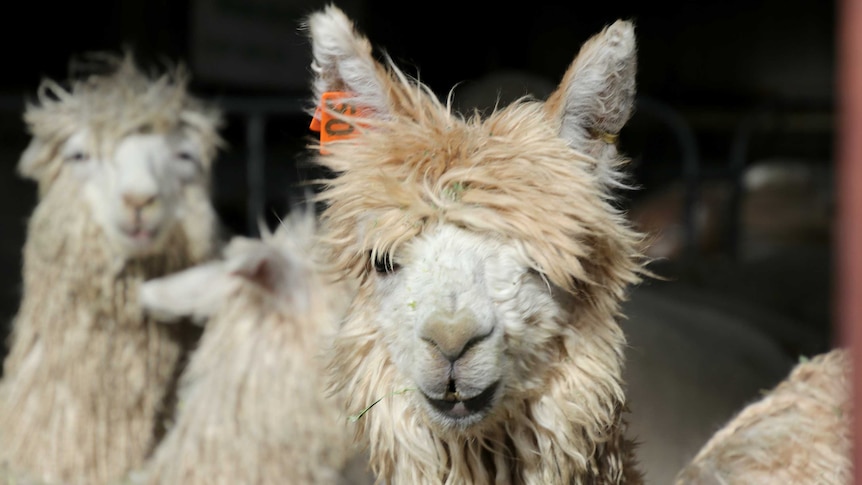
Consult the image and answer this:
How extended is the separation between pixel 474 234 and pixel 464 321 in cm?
19

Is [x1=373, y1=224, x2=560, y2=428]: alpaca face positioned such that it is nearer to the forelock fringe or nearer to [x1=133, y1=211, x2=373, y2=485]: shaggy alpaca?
[x1=133, y1=211, x2=373, y2=485]: shaggy alpaca

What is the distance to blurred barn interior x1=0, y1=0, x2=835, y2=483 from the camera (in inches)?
167

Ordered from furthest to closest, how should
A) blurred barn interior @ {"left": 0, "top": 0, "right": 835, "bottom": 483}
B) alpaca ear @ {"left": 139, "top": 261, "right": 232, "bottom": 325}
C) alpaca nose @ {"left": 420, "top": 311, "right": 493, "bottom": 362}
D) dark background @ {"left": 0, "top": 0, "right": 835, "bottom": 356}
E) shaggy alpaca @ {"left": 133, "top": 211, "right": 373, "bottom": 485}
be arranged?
dark background @ {"left": 0, "top": 0, "right": 835, "bottom": 356}
blurred barn interior @ {"left": 0, "top": 0, "right": 835, "bottom": 483}
alpaca ear @ {"left": 139, "top": 261, "right": 232, "bottom": 325}
shaggy alpaca @ {"left": 133, "top": 211, "right": 373, "bottom": 485}
alpaca nose @ {"left": 420, "top": 311, "right": 493, "bottom": 362}

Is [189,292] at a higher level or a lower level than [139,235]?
lower

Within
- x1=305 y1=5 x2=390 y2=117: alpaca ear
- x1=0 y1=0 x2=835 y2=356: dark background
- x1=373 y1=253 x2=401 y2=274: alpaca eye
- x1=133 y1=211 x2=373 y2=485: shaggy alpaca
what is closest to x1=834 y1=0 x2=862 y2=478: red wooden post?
x1=373 y1=253 x2=401 y2=274: alpaca eye

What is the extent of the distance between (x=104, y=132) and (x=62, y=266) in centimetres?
51

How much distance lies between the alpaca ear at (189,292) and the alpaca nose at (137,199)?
0.27 metres

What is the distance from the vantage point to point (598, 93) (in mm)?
1870

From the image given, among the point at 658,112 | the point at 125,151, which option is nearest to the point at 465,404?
the point at 125,151

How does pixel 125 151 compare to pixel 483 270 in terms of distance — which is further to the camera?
pixel 125 151

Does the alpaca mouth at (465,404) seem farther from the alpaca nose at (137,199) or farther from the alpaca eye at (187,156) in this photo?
the alpaca eye at (187,156)

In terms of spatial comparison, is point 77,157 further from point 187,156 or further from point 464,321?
point 464,321

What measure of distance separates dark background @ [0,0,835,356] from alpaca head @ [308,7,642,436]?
2.45m

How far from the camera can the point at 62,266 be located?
3477 mm
